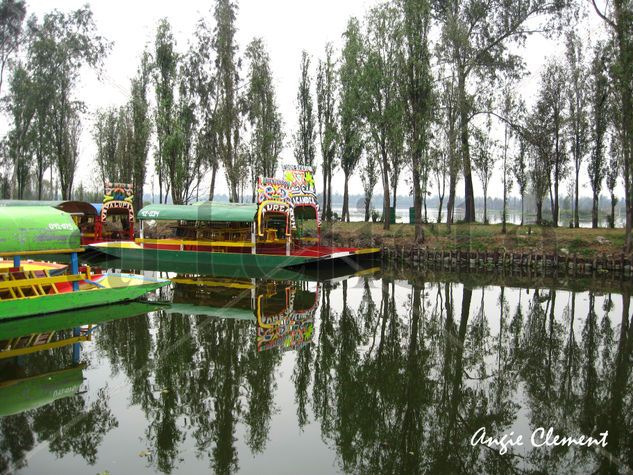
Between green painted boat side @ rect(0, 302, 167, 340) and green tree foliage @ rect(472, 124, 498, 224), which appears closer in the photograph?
green painted boat side @ rect(0, 302, 167, 340)

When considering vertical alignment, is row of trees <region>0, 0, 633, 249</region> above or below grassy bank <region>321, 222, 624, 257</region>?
above

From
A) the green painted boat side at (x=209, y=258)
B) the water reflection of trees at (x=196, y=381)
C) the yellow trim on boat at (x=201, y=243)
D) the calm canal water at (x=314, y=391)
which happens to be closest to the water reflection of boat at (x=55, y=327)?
the calm canal water at (x=314, y=391)

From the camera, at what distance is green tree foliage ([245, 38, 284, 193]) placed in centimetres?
3628

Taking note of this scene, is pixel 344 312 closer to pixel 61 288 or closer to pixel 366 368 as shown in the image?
pixel 366 368

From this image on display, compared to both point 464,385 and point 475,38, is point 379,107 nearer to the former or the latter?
point 475,38

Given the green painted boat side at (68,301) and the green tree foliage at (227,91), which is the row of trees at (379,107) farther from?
the green painted boat side at (68,301)

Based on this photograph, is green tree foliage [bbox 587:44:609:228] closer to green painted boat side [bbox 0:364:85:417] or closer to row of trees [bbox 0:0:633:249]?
row of trees [bbox 0:0:633:249]

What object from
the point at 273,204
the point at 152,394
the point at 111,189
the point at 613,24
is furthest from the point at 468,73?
the point at 152,394

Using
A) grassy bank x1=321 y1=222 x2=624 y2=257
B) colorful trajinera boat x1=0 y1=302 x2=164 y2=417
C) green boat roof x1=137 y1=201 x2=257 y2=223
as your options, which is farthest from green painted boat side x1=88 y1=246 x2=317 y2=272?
grassy bank x1=321 y1=222 x2=624 y2=257

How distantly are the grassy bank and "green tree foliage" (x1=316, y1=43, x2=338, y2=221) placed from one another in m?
6.35

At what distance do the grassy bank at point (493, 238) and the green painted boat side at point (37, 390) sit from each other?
20.8 meters

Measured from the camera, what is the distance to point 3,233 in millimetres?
12750

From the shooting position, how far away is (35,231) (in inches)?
525

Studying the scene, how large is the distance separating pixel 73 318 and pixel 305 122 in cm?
2854
